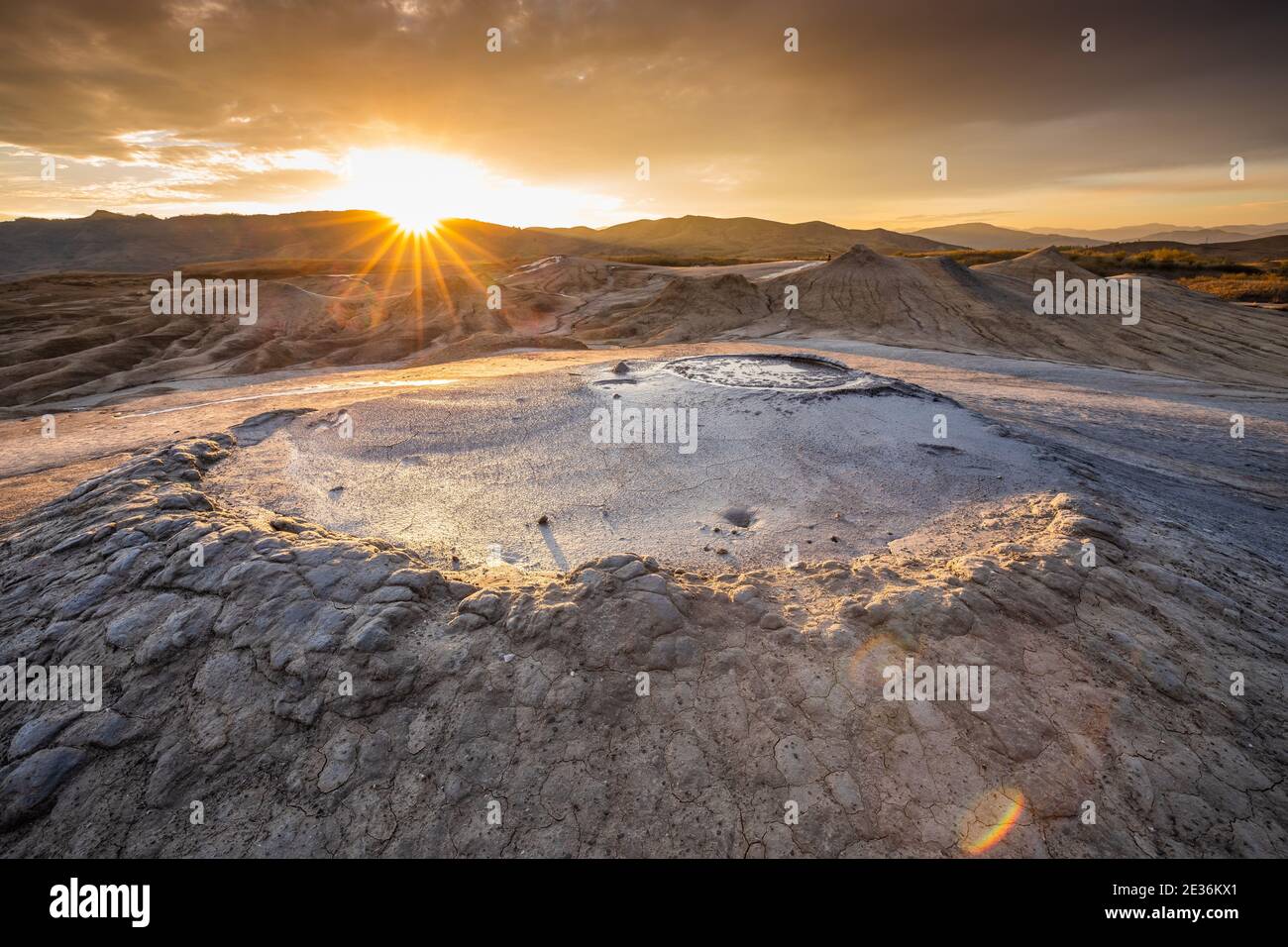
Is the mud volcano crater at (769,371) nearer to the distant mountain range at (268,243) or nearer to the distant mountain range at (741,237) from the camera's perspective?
the distant mountain range at (268,243)

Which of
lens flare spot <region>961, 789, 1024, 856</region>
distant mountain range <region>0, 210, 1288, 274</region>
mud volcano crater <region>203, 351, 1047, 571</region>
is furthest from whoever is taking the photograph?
distant mountain range <region>0, 210, 1288, 274</region>

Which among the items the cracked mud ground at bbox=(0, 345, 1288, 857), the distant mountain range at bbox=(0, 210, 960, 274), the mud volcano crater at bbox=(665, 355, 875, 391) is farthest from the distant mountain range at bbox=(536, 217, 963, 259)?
the cracked mud ground at bbox=(0, 345, 1288, 857)

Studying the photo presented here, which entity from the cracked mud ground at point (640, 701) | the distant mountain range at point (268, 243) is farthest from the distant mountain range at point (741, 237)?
the cracked mud ground at point (640, 701)

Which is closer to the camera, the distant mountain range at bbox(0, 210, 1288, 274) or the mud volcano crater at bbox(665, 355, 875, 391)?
the mud volcano crater at bbox(665, 355, 875, 391)

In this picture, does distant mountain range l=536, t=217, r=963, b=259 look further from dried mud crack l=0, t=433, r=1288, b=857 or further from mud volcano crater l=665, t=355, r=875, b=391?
dried mud crack l=0, t=433, r=1288, b=857

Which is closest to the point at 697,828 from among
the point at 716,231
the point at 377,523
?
the point at 377,523

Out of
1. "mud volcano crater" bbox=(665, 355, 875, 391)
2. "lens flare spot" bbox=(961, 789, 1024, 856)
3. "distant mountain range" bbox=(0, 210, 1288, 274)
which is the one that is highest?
"distant mountain range" bbox=(0, 210, 1288, 274)
